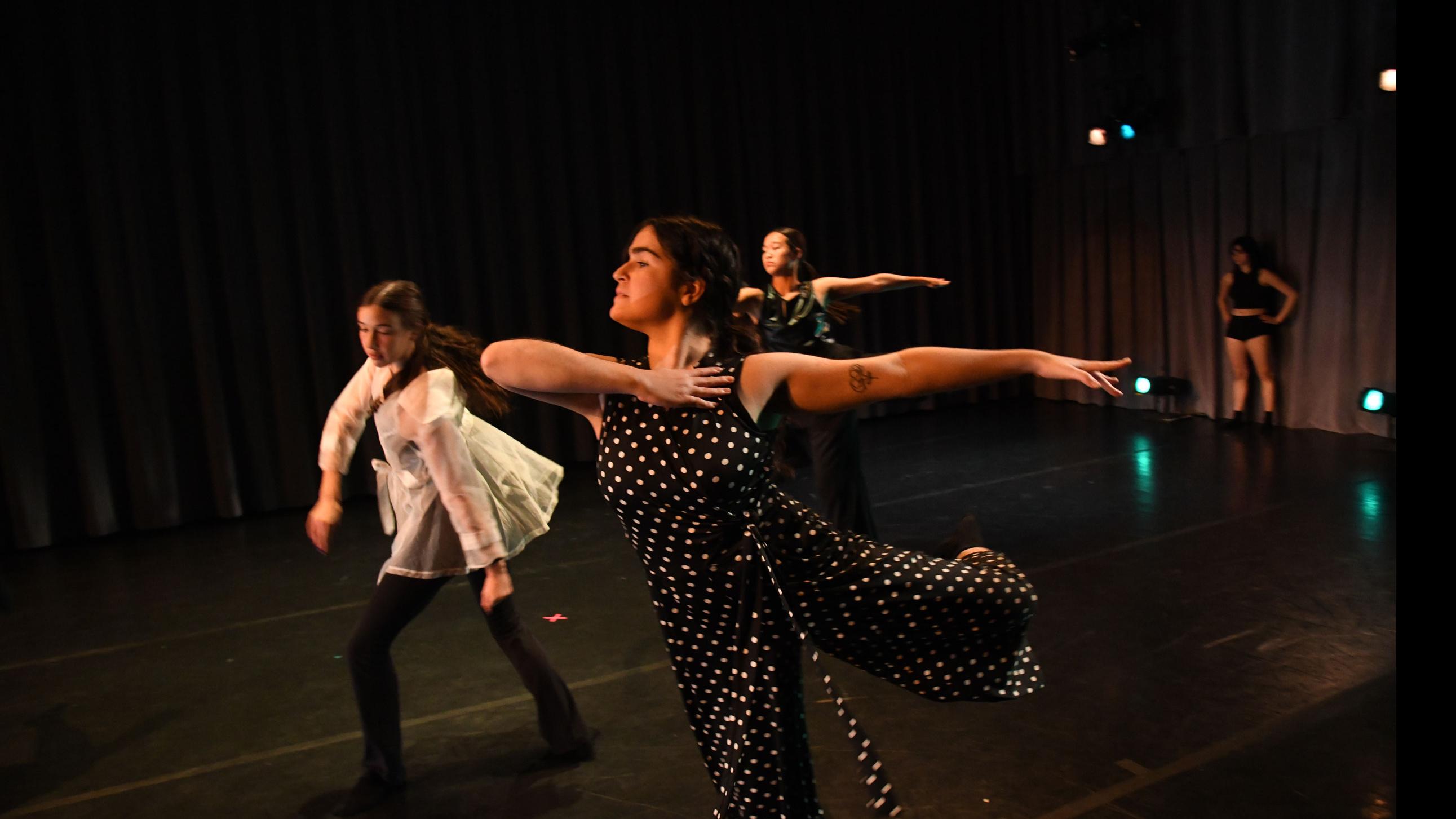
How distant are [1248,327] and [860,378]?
660 cm

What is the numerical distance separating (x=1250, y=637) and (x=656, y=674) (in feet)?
6.61

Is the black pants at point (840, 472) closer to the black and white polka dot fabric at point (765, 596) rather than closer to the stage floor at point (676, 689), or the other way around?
the stage floor at point (676, 689)

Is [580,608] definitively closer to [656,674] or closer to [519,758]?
[656,674]

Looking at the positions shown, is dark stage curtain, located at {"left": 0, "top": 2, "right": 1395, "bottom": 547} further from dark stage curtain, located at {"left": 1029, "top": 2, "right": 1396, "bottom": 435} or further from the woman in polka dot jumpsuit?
the woman in polka dot jumpsuit

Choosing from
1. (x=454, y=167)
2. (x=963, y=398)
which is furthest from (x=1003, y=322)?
(x=454, y=167)

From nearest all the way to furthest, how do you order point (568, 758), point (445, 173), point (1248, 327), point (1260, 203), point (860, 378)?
point (860, 378), point (568, 758), point (445, 173), point (1248, 327), point (1260, 203)

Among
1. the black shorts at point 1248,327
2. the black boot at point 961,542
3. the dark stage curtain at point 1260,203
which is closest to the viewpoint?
the black boot at point 961,542

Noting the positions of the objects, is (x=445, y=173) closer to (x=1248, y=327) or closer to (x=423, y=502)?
(x=423, y=502)

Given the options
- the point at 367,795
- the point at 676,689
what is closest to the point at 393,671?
the point at 367,795

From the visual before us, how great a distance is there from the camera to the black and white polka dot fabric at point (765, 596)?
1.91 metres

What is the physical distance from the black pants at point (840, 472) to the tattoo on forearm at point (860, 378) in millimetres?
2615

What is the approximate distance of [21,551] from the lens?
641 cm

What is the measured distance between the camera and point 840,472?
15.4 feet

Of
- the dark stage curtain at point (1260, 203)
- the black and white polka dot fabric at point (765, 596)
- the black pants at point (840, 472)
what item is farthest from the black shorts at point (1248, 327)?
the black and white polka dot fabric at point (765, 596)
